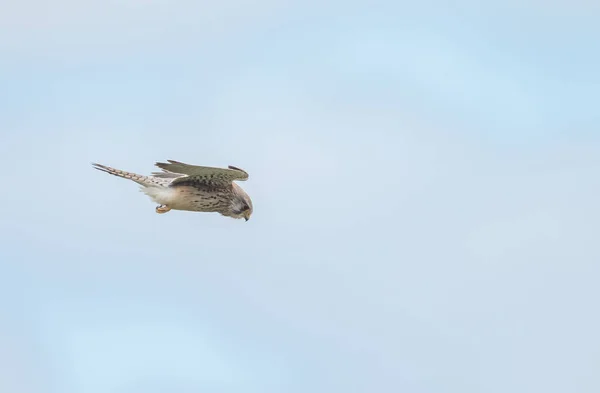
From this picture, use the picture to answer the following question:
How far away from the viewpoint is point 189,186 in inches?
1223

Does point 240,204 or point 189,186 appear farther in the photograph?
point 240,204

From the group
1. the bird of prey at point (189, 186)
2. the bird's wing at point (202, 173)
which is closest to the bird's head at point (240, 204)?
the bird of prey at point (189, 186)

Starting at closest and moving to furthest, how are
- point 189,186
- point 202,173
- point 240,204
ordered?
point 202,173 < point 189,186 < point 240,204

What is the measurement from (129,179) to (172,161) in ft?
7.22

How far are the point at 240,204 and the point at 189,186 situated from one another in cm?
167

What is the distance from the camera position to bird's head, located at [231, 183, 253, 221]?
32.0 meters

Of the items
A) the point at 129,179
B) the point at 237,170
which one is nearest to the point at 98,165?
the point at 129,179

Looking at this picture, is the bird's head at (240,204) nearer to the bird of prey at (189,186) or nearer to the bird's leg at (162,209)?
the bird of prey at (189,186)

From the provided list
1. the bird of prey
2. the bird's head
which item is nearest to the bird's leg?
the bird of prey

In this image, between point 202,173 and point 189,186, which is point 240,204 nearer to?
point 189,186

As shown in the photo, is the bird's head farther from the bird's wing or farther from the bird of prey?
the bird's wing

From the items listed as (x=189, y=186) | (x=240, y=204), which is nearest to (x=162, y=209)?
(x=189, y=186)

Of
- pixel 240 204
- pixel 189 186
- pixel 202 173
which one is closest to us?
pixel 202 173

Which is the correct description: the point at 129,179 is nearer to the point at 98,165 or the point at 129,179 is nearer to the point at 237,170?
the point at 98,165
